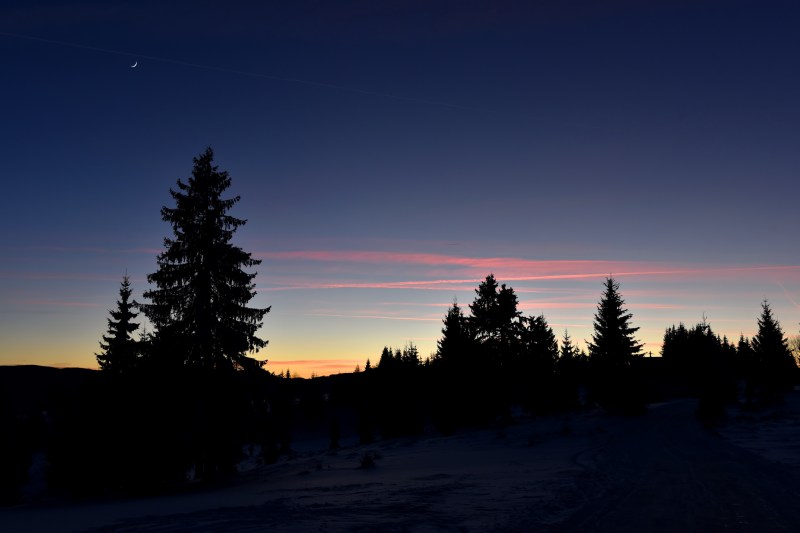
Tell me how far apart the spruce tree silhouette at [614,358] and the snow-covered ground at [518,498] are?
1633cm

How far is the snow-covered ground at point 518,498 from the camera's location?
31.0 feet

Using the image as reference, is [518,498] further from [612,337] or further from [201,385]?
[612,337]

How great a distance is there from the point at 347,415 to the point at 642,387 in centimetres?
8828

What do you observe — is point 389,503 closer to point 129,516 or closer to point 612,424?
point 129,516

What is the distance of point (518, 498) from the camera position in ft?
38.6

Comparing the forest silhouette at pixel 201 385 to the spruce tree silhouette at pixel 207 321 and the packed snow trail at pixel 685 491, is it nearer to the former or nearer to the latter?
the spruce tree silhouette at pixel 207 321

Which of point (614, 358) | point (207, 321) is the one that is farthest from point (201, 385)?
point (614, 358)

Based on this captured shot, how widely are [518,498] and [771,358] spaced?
60.4 metres

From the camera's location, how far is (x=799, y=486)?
12094mm

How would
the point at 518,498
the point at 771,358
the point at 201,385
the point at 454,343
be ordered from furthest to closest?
the point at 771,358
the point at 454,343
the point at 201,385
the point at 518,498

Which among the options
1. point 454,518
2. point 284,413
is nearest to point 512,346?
point 284,413

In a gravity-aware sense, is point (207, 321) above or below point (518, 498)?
above

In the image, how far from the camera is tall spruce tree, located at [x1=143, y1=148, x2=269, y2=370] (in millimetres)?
24312

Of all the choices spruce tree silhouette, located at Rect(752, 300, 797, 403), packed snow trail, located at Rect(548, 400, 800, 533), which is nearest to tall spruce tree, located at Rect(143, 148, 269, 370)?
packed snow trail, located at Rect(548, 400, 800, 533)
